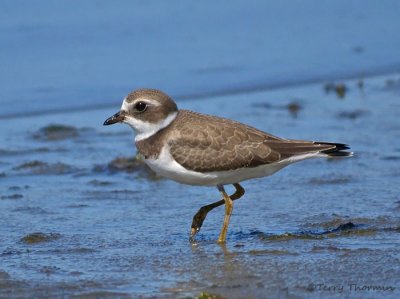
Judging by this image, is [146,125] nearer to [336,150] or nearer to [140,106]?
[140,106]

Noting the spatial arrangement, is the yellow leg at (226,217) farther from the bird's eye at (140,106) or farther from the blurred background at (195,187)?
the bird's eye at (140,106)

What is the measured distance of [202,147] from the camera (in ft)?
25.0

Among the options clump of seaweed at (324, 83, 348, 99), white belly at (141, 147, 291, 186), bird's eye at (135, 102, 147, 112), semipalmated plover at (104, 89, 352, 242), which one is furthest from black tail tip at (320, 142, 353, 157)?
clump of seaweed at (324, 83, 348, 99)

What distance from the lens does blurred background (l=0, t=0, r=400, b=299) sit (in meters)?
6.68

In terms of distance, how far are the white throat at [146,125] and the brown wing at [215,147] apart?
0.21 feet

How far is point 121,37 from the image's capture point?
1402 centimetres

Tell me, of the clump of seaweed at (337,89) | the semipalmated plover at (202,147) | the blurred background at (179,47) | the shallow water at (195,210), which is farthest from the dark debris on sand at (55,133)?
the clump of seaweed at (337,89)

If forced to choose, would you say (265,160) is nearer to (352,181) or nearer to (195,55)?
(352,181)

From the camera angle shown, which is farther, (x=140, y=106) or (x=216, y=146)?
(x=140, y=106)

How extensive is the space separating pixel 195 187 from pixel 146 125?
61.9 inches

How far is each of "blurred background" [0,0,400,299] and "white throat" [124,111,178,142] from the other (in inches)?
29.3

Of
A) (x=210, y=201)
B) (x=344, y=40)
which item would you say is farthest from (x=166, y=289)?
(x=344, y=40)

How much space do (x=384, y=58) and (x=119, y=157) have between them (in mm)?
5164

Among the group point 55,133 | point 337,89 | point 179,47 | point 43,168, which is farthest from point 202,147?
point 179,47
